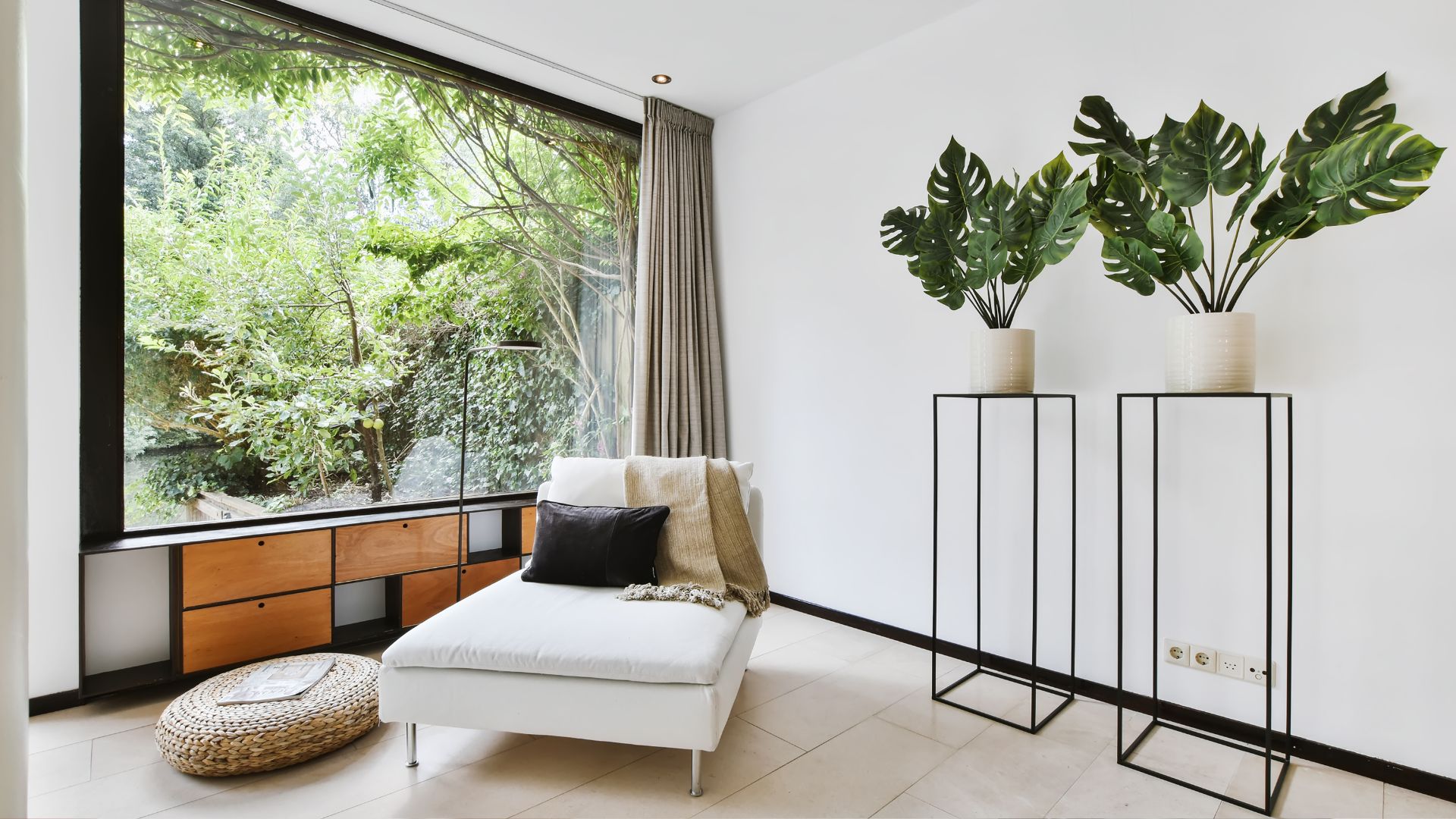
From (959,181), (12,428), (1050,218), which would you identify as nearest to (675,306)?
(959,181)

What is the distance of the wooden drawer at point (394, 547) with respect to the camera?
276 cm

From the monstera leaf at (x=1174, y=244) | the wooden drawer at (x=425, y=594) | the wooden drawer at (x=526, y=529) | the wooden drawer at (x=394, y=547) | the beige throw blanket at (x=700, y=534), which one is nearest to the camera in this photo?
the monstera leaf at (x=1174, y=244)

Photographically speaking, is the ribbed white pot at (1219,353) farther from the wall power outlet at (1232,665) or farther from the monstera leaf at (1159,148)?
the wall power outlet at (1232,665)

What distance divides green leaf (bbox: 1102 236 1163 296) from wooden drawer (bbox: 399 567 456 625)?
2.77 m

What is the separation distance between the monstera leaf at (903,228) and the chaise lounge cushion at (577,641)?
150 cm

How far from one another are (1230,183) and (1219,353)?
1.50ft

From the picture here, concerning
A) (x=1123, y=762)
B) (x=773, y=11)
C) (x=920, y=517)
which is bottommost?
(x=1123, y=762)

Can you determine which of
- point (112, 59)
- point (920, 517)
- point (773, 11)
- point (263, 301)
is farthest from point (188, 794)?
point (773, 11)

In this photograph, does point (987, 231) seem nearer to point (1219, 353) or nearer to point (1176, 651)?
point (1219, 353)

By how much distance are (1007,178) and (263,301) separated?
9.67ft

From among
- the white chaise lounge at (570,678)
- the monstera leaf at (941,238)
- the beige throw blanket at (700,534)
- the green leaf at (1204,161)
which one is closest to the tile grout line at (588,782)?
the white chaise lounge at (570,678)

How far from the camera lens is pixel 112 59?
243 centimetres

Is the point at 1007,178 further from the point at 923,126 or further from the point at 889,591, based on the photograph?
the point at 889,591

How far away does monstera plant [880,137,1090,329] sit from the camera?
2152 millimetres
